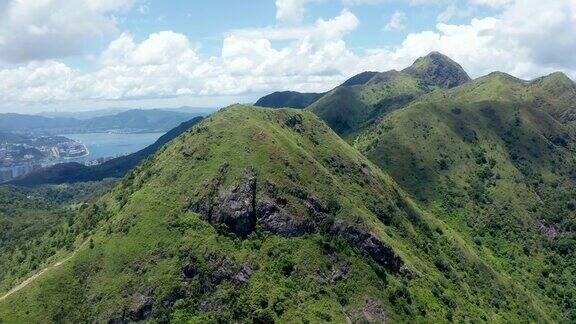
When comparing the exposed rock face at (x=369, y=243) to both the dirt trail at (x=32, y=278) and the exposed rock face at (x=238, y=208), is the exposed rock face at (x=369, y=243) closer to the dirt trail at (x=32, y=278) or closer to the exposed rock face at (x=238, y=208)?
the exposed rock face at (x=238, y=208)

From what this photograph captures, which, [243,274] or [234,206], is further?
[234,206]

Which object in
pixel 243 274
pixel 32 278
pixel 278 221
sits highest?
pixel 278 221

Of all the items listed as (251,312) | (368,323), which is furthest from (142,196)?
(368,323)

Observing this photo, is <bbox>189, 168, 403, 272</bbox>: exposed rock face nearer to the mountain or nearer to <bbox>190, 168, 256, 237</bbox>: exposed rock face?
<bbox>190, 168, 256, 237</bbox>: exposed rock face

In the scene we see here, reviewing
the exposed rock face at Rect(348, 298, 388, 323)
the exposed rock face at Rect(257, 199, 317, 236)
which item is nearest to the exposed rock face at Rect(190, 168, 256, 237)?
the exposed rock face at Rect(257, 199, 317, 236)

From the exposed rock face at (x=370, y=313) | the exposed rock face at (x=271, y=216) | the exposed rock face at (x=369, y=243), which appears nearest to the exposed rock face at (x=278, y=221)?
the exposed rock face at (x=271, y=216)

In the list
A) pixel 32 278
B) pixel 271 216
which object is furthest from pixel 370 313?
pixel 32 278

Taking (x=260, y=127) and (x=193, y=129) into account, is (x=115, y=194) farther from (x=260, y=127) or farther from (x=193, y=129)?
(x=260, y=127)

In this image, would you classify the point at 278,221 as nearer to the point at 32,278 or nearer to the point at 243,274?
the point at 243,274
